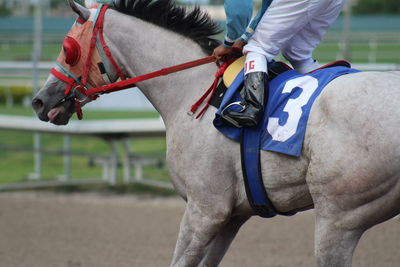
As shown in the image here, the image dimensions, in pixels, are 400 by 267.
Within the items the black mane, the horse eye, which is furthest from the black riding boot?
the horse eye

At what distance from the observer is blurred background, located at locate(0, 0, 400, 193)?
8.64 metres

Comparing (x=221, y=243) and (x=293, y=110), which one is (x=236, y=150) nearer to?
(x=293, y=110)

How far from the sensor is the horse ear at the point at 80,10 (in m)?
3.49

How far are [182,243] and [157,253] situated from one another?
2.43m

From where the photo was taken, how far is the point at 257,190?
312cm

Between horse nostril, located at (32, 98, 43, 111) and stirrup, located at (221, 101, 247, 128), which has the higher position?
stirrup, located at (221, 101, 247, 128)

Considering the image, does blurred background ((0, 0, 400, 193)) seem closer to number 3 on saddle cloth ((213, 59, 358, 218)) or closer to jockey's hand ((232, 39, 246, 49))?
jockey's hand ((232, 39, 246, 49))

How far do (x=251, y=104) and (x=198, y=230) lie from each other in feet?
2.24

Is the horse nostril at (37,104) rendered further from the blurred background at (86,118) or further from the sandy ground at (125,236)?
the sandy ground at (125,236)

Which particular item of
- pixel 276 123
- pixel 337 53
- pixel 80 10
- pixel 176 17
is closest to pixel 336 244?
pixel 276 123

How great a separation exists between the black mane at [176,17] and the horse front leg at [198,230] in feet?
3.19

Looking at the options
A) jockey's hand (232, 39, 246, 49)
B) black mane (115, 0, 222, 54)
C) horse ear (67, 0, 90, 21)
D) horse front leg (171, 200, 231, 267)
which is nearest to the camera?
horse front leg (171, 200, 231, 267)

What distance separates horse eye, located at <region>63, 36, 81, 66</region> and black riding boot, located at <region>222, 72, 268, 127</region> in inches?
36.1

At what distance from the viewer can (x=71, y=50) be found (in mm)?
3469
